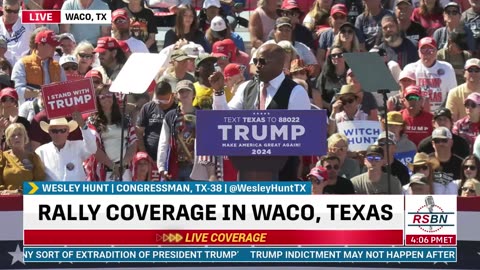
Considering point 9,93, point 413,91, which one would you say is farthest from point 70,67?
point 413,91

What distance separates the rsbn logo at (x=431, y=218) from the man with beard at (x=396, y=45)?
6132 mm

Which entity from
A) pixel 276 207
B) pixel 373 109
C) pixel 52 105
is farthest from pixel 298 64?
pixel 276 207

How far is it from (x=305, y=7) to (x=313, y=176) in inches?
263

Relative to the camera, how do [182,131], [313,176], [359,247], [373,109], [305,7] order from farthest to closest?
[305,7] < [373,109] < [182,131] < [313,176] < [359,247]

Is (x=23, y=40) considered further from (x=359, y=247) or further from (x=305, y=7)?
(x=359, y=247)

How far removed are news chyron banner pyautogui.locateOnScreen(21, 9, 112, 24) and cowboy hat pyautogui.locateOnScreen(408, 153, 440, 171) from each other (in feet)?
18.2

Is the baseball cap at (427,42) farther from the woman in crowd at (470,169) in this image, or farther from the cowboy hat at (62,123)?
the cowboy hat at (62,123)

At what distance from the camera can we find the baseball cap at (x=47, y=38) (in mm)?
18188

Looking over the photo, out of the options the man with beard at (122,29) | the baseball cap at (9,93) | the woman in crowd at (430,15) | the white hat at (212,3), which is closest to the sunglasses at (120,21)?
the man with beard at (122,29)

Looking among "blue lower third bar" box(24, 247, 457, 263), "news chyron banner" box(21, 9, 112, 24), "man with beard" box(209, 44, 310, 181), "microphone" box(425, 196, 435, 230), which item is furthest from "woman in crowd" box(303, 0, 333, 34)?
"blue lower third bar" box(24, 247, 457, 263)

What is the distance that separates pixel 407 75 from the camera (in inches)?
719

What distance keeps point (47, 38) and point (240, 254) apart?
5879 millimetres

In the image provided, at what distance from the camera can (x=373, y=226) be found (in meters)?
13.1

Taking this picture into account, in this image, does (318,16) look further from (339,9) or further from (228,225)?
(228,225)
